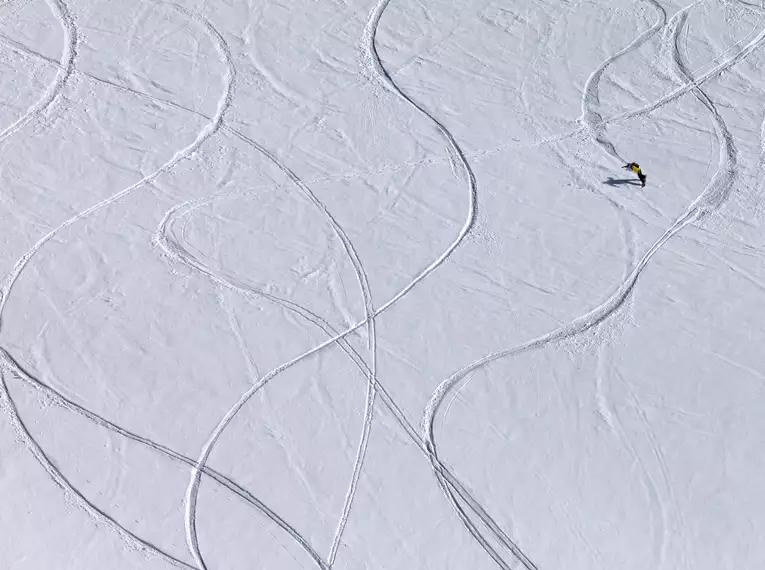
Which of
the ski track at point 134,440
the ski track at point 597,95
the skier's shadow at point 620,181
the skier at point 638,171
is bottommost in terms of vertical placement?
the ski track at point 134,440

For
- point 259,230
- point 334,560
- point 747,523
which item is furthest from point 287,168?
point 747,523

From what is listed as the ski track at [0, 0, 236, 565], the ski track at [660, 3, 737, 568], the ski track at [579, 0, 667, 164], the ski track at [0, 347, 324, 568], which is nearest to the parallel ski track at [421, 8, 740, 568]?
the ski track at [660, 3, 737, 568]

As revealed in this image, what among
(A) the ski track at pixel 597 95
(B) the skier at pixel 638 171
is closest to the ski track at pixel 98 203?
(A) the ski track at pixel 597 95

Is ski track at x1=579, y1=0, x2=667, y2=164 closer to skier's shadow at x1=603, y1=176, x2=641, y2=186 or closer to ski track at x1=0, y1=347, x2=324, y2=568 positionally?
skier's shadow at x1=603, y1=176, x2=641, y2=186

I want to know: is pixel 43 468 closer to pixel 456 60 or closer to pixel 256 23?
pixel 256 23

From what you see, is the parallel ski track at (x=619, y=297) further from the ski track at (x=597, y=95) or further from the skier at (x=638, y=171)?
the ski track at (x=597, y=95)

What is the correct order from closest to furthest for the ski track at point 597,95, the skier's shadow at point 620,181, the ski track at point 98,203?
1. the ski track at point 98,203
2. the skier's shadow at point 620,181
3. the ski track at point 597,95

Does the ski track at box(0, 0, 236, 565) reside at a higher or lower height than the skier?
lower

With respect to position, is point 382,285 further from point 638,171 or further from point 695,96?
point 695,96

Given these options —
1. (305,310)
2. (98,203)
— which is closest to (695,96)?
(305,310)
